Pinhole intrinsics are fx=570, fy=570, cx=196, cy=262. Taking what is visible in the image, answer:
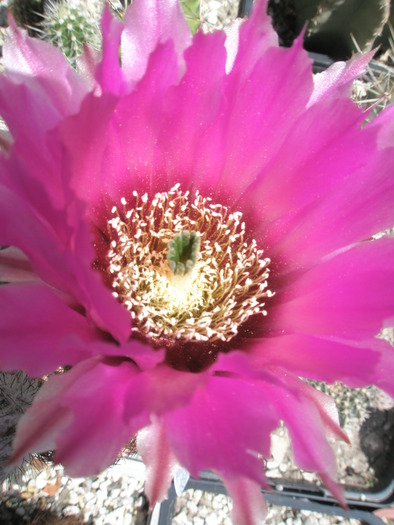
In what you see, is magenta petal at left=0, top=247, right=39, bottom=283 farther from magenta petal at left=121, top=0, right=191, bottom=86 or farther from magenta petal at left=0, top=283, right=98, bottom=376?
magenta petal at left=121, top=0, right=191, bottom=86

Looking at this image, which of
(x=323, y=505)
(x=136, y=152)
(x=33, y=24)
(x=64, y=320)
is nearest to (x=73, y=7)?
(x=33, y=24)

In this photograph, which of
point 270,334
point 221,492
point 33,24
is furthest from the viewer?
point 33,24

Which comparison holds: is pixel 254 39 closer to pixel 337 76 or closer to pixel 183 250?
pixel 337 76

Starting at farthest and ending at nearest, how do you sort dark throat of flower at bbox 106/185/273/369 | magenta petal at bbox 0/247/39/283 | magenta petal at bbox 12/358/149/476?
dark throat of flower at bbox 106/185/273/369 → magenta petal at bbox 0/247/39/283 → magenta petal at bbox 12/358/149/476

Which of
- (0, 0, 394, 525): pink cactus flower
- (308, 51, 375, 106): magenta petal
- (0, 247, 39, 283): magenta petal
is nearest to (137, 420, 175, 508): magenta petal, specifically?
(0, 0, 394, 525): pink cactus flower

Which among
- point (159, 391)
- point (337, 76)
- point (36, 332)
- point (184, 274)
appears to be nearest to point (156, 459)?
point (159, 391)

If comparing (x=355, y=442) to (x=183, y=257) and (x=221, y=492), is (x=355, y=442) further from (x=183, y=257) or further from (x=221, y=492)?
(x=183, y=257)

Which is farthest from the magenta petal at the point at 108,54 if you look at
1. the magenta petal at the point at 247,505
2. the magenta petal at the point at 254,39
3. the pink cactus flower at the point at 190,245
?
the magenta petal at the point at 247,505
